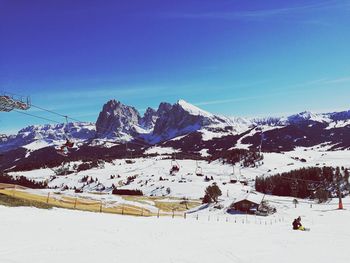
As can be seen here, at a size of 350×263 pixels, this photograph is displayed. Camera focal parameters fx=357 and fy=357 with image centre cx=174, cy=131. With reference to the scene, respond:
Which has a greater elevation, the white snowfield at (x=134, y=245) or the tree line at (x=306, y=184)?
the tree line at (x=306, y=184)

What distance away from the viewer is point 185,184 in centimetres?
17162

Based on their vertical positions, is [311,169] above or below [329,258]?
above

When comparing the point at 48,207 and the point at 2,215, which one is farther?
the point at 48,207

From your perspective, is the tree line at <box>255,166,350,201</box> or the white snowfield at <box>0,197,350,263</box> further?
the tree line at <box>255,166,350,201</box>

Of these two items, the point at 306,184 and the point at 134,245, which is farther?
the point at 306,184

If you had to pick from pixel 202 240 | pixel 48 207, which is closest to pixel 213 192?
pixel 48 207

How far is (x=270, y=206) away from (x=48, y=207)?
60202mm

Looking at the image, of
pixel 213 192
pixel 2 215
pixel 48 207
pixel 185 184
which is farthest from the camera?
pixel 185 184

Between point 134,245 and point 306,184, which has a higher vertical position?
point 306,184

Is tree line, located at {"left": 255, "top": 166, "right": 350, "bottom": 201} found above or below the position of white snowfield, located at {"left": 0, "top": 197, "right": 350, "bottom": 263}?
above

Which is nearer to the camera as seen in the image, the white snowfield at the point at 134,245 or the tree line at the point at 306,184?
the white snowfield at the point at 134,245

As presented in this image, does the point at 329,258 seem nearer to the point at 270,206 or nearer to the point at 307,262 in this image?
the point at 307,262

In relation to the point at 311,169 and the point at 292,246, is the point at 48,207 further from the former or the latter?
the point at 311,169

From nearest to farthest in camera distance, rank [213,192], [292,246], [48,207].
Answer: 1. [292,246]
2. [48,207]
3. [213,192]
